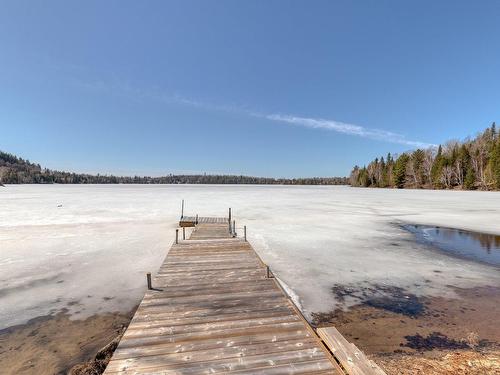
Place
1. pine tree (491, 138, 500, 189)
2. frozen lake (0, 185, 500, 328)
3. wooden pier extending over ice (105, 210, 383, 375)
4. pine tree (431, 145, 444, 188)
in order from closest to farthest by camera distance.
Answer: wooden pier extending over ice (105, 210, 383, 375)
frozen lake (0, 185, 500, 328)
pine tree (491, 138, 500, 189)
pine tree (431, 145, 444, 188)

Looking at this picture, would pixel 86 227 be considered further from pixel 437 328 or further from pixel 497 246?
pixel 497 246

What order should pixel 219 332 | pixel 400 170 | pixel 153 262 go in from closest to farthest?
1. pixel 219 332
2. pixel 153 262
3. pixel 400 170

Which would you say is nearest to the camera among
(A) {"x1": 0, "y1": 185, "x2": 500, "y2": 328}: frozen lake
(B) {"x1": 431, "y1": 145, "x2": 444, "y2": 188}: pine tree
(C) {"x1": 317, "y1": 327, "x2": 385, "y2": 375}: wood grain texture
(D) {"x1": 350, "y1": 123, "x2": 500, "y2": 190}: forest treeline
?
(C) {"x1": 317, "y1": 327, "x2": 385, "y2": 375}: wood grain texture

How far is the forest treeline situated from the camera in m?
57.8

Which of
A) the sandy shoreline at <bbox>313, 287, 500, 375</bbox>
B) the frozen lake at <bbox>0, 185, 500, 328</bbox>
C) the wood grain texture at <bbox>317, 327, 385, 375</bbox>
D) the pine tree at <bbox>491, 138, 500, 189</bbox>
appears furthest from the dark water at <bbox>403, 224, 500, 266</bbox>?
the pine tree at <bbox>491, 138, 500, 189</bbox>

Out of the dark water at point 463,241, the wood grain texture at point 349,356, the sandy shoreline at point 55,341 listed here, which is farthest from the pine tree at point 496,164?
the sandy shoreline at point 55,341

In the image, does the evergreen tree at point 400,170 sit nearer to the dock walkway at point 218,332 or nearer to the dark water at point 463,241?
the dark water at point 463,241

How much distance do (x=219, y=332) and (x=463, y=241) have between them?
46.8ft

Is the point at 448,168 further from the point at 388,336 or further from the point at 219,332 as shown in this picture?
the point at 219,332

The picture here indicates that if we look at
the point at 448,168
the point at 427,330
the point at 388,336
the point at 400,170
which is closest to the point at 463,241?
the point at 427,330

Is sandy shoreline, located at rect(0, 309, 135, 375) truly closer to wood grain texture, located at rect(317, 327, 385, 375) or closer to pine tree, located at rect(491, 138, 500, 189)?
wood grain texture, located at rect(317, 327, 385, 375)

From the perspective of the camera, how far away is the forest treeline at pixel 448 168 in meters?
57.8

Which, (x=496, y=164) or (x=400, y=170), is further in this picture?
(x=400, y=170)

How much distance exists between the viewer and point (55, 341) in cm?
492
